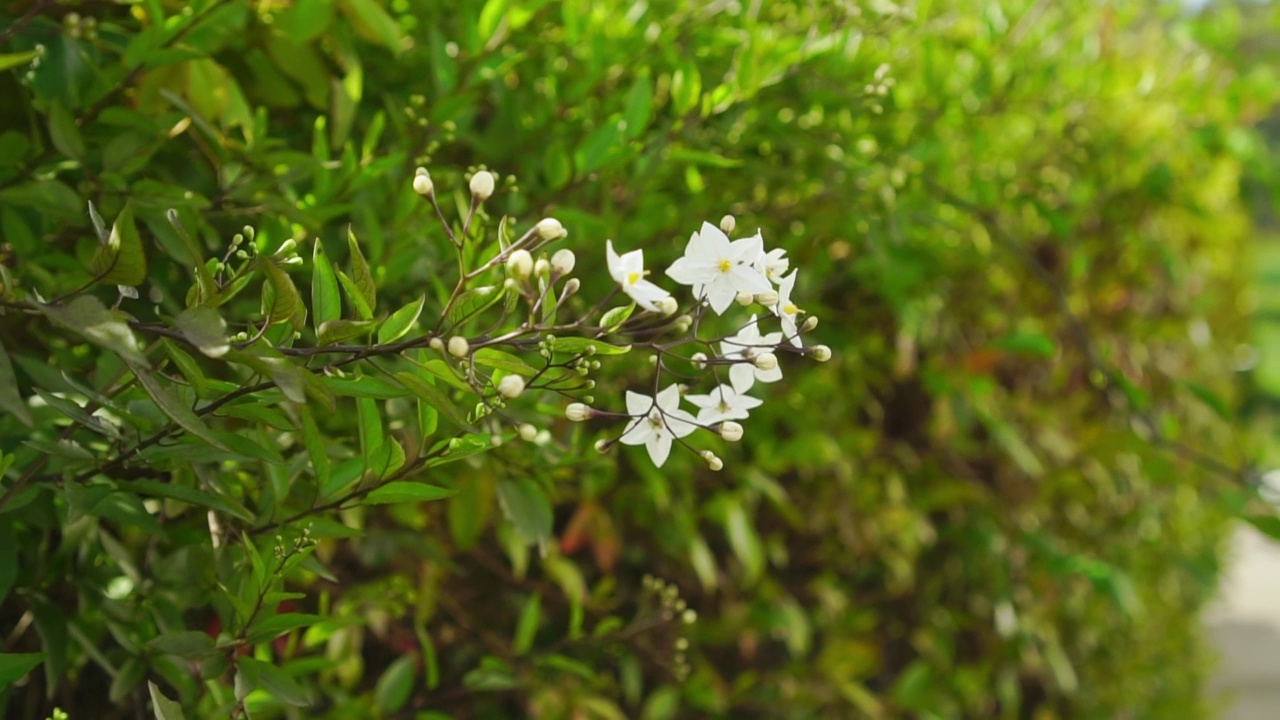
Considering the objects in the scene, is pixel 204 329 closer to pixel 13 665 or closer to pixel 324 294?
pixel 324 294

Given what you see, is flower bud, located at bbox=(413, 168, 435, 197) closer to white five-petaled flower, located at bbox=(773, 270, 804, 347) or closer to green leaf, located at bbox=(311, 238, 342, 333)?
green leaf, located at bbox=(311, 238, 342, 333)

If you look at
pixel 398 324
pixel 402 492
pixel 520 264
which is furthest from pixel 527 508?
pixel 520 264

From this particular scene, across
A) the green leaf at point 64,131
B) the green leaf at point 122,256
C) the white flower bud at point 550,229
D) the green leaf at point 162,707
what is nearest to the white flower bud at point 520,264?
the white flower bud at point 550,229

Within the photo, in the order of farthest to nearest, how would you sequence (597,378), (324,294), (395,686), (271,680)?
(597,378)
(395,686)
(271,680)
(324,294)

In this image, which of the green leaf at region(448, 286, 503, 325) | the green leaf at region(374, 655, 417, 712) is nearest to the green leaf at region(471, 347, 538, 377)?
the green leaf at region(448, 286, 503, 325)

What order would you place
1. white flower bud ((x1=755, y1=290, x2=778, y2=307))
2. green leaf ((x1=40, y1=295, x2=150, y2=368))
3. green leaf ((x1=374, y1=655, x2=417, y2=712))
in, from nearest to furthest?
green leaf ((x1=40, y1=295, x2=150, y2=368)), white flower bud ((x1=755, y1=290, x2=778, y2=307)), green leaf ((x1=374, y1=655, x2=417, y2=712))

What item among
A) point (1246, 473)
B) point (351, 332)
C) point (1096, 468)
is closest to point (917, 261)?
point (1246, 473)
